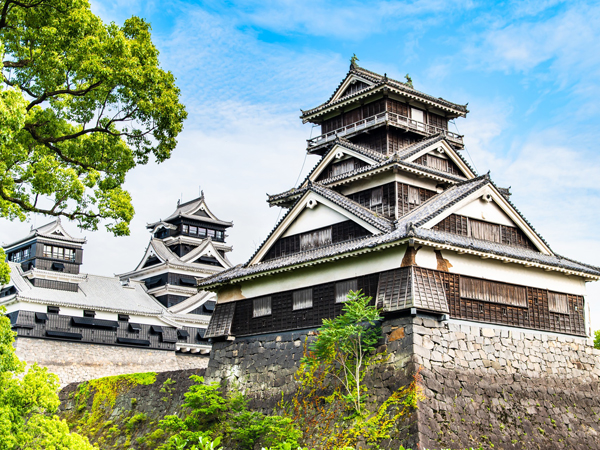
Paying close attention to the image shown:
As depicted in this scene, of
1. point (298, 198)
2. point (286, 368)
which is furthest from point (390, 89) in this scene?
point (286, 368)

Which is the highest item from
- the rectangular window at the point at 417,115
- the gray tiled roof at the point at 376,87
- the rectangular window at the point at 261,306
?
the gray tiled roof at the point at 376,87

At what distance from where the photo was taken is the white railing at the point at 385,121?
99.1 feet

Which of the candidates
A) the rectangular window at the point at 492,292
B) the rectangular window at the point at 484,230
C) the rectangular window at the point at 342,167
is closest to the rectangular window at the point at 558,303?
the rectangular window at the point at 492,292

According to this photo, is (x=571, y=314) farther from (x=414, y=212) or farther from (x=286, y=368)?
(x=286, y=368)

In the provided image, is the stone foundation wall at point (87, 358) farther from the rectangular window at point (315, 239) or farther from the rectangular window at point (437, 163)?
the rectangular window at point (437, 163)

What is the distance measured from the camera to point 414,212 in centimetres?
2583

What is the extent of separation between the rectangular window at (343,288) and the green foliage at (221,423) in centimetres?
467

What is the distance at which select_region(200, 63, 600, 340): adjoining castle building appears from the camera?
2269 centimetres

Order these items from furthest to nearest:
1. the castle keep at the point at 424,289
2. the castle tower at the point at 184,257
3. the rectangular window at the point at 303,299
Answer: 1. the castle tower at the point at 184,257
2. the rectangular window at the point at 303,299
3. the castle keep at the point at 424,289

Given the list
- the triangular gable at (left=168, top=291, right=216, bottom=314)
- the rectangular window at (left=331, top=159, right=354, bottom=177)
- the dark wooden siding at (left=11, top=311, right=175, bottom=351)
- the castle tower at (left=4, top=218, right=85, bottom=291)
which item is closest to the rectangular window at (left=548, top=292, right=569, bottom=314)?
the rectangular window at (left=331, top=159, right=354, bottom=177)

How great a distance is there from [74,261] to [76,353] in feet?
28.6

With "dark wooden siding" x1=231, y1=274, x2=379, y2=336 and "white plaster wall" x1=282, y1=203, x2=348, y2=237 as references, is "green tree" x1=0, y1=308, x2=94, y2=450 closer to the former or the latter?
"dark wooden siding" x1=231, y1=274, x2=379, y2=336

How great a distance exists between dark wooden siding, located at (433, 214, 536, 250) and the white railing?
6.07 m

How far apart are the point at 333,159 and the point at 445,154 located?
509cm
